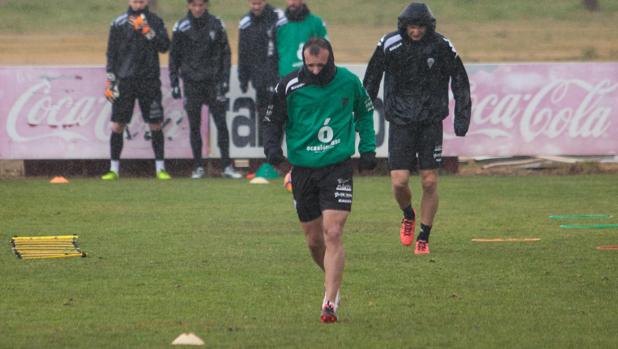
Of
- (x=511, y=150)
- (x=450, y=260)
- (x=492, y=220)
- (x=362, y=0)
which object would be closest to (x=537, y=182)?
(x=511, y=150)

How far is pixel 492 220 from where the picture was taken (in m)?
16.2

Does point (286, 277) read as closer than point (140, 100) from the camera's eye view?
Yes

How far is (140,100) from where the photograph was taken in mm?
21156

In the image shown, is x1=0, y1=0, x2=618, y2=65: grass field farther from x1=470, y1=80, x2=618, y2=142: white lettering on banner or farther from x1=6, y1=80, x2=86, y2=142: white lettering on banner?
x1=470, y1=80, x2=618, y2=142: white lettering on banner

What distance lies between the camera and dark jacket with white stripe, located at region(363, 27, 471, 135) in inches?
521

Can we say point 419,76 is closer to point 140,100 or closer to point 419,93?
point 419,93

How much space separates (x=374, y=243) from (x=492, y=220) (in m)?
2.48

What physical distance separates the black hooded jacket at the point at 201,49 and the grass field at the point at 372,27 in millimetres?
21054

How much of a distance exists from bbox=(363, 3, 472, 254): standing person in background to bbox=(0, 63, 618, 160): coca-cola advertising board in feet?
27.4

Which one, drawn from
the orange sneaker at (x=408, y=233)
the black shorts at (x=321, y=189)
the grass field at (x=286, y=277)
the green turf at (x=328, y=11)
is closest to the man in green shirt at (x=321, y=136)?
the black shorts at (x=321, y=189)

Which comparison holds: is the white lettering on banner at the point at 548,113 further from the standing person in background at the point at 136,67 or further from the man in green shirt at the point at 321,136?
the man in green shirt at the point at 321,136

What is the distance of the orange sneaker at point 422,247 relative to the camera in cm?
1334

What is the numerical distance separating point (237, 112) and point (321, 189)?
39.4 ft

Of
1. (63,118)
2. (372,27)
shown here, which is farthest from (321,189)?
(372,27)
